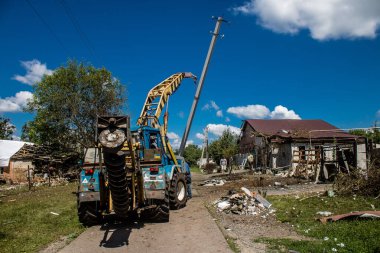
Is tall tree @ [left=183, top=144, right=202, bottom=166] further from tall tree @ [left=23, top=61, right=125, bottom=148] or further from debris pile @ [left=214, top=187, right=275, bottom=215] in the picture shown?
debris pile @ [left=214, top=187, right=275, bottom=215]

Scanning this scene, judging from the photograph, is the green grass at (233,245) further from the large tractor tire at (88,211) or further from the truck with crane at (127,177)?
the large tractor tire at (88,211)

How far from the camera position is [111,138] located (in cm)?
653

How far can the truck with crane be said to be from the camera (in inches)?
264

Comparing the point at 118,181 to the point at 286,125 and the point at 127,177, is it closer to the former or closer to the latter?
the point at 127,177

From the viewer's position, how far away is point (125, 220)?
9.91 m

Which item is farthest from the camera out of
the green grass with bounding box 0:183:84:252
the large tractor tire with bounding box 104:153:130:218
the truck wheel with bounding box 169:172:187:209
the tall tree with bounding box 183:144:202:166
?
the tall tree with bounding box 183:144:202:166

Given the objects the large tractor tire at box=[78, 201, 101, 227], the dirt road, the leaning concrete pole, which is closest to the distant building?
the leaning concrete pole

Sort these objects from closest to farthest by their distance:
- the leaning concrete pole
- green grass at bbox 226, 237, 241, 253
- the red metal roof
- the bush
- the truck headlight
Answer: the truck headlight < green grass at bbox 226, 237, 241, 253 < the bush < the leaning concrete pole < the red metal roof

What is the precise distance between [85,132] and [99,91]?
167 inches

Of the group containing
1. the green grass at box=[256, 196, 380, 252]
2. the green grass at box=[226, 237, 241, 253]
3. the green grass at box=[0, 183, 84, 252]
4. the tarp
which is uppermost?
the tarp

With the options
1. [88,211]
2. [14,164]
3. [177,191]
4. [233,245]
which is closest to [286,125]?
[14,164]

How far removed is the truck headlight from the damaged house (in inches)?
450

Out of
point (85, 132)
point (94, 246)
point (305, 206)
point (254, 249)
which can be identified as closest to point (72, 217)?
point (94, 246)

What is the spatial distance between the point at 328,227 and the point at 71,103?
28.5m
